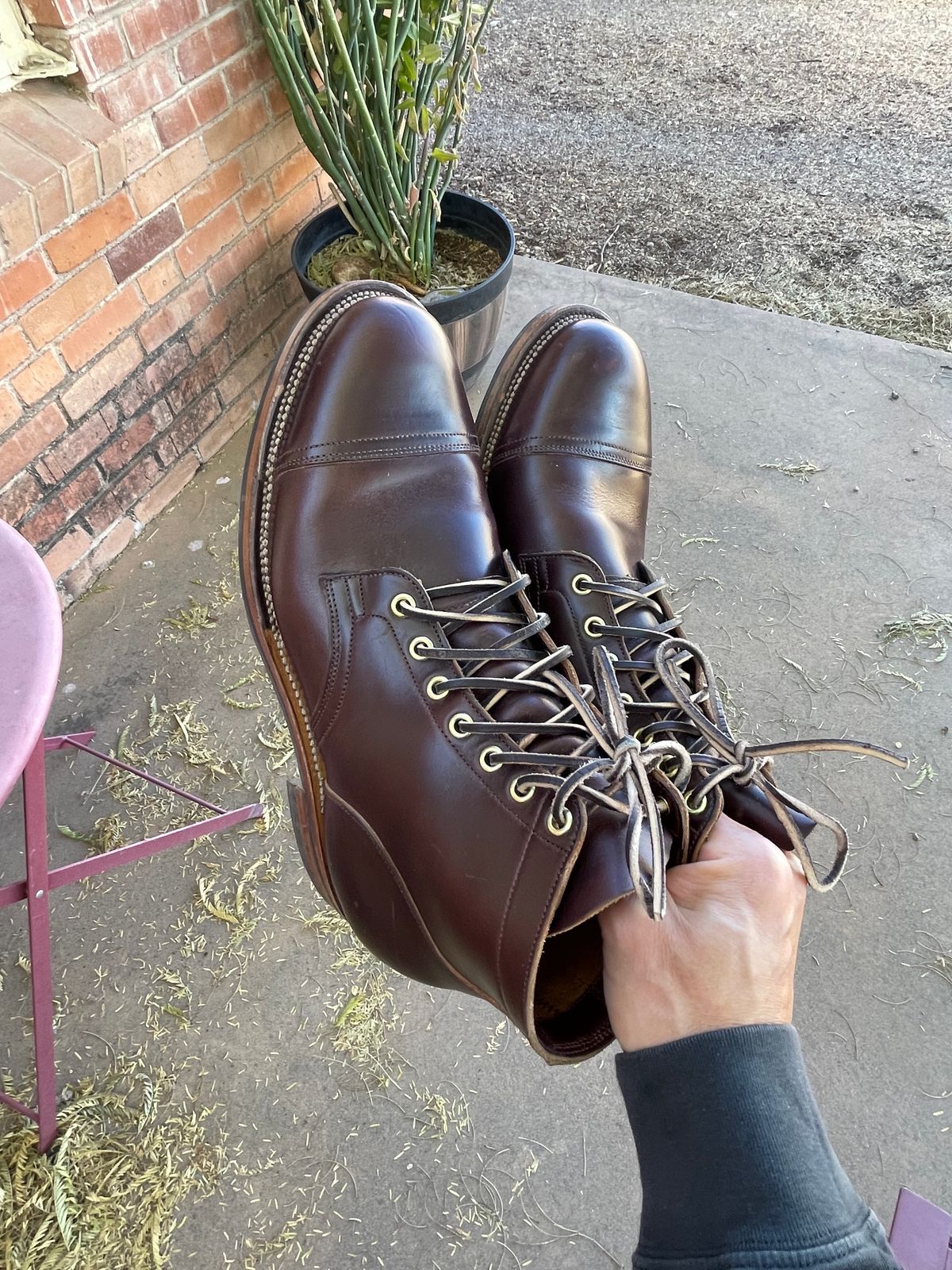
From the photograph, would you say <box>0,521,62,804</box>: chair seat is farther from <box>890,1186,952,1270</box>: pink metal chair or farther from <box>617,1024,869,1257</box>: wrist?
<box>890,1186,952,1270</box>: pink metal chair

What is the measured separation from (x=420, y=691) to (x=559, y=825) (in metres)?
0.27

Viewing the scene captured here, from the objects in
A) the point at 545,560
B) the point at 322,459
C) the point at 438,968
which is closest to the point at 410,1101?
the point at 438,968

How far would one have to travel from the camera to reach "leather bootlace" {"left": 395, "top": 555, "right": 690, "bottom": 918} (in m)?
0.89

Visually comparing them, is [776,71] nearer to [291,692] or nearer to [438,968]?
[291,692]

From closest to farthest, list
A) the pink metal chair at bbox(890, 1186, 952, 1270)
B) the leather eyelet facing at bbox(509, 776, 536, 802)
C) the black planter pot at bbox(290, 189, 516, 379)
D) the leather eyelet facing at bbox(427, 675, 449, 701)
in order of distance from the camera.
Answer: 1. the pink metal chair at bbox(890, 1186, 952, 1270)
2. the leather eyelet facing at bbox(509, 776, 536, 802)
3. the leather eyelet facing at bbox(427, 675, 449, 701)
4. the black planter pot at bbox(290, 189, 516, 379)

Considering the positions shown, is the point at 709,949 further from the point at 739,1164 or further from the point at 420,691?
the point at 420,691

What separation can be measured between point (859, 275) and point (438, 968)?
2402mm

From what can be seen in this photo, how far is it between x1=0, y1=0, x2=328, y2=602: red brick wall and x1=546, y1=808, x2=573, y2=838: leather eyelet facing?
1243 millimetres

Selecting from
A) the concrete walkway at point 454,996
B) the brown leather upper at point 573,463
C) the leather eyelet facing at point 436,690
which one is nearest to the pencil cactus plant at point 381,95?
the brown leather upper at point 573,463

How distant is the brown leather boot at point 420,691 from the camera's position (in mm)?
913

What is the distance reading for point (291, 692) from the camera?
3.85 ft

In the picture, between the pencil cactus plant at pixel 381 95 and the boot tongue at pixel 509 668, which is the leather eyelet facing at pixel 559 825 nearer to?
the boot tongue at pixel 509 668

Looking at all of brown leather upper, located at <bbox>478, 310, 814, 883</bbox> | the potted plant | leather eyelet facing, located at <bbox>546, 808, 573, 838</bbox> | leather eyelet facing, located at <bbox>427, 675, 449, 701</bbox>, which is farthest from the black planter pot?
leather eyelet facing, located at <bbox>546, 808, 573, 838</bbox>

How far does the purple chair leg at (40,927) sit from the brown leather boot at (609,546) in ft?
2.09
